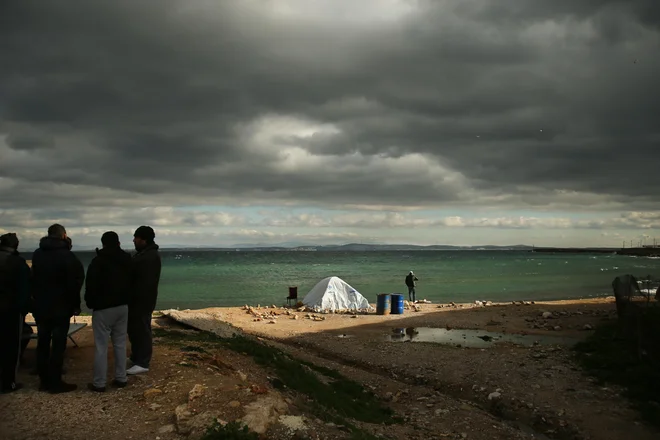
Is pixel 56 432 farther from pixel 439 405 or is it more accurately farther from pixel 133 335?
pixel 439 405

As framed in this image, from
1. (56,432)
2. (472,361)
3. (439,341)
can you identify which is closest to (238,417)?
(56,432)

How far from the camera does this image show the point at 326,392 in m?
8.87

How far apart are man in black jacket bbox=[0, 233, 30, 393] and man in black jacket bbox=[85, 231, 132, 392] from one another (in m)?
0.99

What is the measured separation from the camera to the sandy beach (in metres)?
6.09

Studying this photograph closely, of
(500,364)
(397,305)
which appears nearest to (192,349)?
(500,364)

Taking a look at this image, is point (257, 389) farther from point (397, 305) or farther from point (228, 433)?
point (397, 305)

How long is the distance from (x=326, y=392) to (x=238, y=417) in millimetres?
3162

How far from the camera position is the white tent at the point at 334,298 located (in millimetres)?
26406

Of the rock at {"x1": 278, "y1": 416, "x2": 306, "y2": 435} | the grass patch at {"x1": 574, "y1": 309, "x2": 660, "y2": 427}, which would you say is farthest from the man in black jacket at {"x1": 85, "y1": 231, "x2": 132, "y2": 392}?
the grass patch at {"x1": 574, "y1": 309, "x2": 660, "y2": 427}

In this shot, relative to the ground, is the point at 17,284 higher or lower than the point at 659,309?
higher

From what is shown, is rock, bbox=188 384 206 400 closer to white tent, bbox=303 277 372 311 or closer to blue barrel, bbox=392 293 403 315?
blue barrel, bbox=392 293 403 315

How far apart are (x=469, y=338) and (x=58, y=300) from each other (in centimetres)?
1481

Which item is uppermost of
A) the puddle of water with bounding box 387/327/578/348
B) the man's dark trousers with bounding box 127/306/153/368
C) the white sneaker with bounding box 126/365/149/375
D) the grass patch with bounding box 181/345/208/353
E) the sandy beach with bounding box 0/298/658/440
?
the man's dark trousers with bounding box 127/306/153/368

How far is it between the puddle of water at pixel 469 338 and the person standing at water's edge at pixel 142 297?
445 inches
